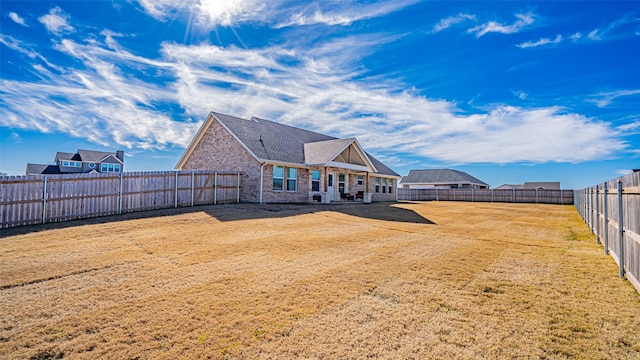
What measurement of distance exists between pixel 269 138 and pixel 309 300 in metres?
19.0

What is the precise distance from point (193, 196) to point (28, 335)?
13.3 meters

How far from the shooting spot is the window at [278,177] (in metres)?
19.6

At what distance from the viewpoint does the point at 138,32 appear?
12.2 metres

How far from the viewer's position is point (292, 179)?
68.0 feet

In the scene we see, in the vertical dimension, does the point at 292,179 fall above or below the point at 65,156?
below

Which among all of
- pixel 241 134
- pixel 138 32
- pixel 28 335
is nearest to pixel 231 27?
pixel 138 32

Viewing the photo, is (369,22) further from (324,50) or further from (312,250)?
(312,250)

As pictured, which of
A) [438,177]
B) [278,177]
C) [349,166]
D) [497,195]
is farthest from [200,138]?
[438,177]

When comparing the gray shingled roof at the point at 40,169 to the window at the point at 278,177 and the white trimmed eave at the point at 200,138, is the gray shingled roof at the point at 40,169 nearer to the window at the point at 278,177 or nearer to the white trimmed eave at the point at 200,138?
the white trimmed eave at the point at 200,138

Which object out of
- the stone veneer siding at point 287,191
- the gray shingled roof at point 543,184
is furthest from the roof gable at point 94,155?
the gray shingled roof at point 543,184

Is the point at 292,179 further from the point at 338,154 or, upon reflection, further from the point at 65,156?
the point at 65,156

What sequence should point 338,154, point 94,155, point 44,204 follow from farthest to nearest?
point 94,155 → point 338,154 → point 44,204

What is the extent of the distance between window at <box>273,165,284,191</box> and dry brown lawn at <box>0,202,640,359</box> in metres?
11.3

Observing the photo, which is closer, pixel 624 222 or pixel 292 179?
pixel 624 222
